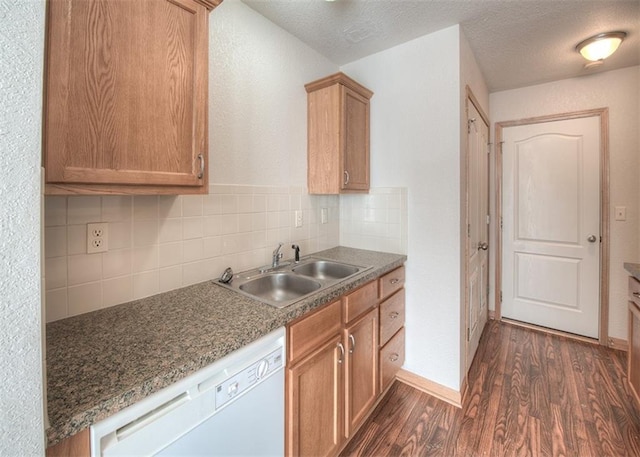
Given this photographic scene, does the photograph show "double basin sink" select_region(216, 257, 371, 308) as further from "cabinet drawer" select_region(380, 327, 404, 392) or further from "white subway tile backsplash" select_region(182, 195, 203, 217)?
"cabinet drawer" select_region(380, 327, 404, 392)

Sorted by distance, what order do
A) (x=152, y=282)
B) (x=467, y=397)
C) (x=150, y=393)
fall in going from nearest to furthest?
(x=150, y=393) < (x=152, y=282) < (x=467, y=397)

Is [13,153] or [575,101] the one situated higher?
[575,101]

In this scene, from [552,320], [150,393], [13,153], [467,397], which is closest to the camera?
[13,153]

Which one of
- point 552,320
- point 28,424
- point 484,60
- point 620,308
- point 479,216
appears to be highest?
point 484,60

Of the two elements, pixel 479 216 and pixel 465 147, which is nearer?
pixel 465 147

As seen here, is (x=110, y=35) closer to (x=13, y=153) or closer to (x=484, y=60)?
(x=13, y=153)

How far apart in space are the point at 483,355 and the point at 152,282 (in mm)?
2583

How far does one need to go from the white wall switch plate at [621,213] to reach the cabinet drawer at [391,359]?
2239 millimetres

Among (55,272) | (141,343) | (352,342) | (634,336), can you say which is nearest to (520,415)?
(634,336)

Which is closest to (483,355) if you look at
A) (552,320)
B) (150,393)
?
(552,320)

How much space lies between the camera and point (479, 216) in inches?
101

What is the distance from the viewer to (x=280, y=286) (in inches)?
66.3

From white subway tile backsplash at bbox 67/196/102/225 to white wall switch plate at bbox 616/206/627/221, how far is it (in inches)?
148

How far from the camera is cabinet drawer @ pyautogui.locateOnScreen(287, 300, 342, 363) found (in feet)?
3.77
